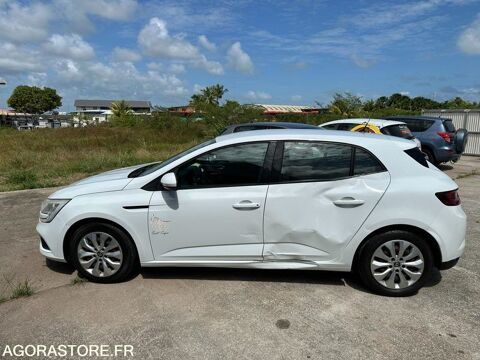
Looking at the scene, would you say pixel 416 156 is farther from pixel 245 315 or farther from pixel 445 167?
pixel 445 167

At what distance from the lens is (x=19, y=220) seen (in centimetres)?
680

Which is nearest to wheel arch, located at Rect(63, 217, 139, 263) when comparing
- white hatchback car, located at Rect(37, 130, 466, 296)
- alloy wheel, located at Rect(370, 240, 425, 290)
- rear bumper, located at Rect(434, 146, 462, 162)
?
white hatchback car, located at Rect(37, 130, 466, 296)

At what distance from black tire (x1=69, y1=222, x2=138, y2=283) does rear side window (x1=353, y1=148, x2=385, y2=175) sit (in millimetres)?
2307

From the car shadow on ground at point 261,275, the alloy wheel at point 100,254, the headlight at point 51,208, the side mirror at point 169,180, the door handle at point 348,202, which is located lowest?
the car shadow on ground at point 261,275

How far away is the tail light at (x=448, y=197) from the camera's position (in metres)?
3.90

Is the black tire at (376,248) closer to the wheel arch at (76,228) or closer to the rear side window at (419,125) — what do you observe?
the wheel arch at (76,228)

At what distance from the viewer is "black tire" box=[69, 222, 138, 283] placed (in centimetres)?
418

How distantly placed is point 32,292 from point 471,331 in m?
3.92

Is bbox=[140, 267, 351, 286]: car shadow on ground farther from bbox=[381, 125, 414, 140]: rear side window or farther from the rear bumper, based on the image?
the rear bumper

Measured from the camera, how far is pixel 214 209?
400 centimetres

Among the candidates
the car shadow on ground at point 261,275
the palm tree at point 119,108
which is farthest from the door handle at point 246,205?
the palm tree at point 119,108

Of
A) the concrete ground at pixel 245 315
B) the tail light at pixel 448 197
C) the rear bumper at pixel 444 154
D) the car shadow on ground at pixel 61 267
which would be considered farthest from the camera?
the rear bumper at pixel 444 154

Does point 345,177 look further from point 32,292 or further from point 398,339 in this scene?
point 32,292

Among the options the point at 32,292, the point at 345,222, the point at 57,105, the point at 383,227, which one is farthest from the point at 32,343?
the point at 57,105
